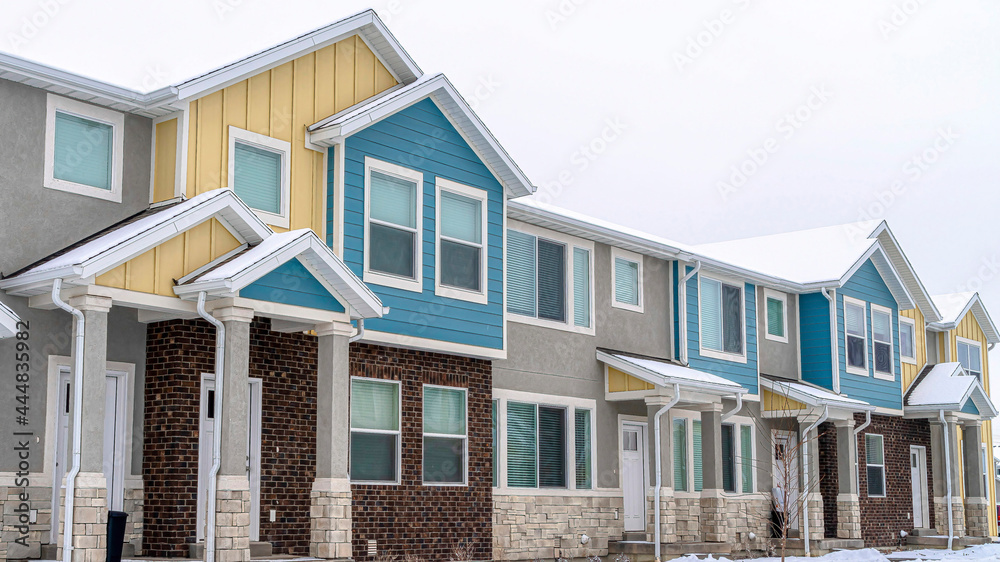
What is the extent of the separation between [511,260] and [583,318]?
2.05m

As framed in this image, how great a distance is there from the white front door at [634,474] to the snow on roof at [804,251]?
5.45m

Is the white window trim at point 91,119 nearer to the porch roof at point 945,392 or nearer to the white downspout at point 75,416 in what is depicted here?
the white downspout at point 75,416

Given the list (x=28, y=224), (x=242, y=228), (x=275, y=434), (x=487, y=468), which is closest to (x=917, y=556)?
(x=487, y=468)

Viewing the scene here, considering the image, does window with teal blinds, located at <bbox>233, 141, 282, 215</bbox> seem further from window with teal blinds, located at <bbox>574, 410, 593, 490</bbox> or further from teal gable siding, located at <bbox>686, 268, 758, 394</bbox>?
teal gable siding, located at <bbox>686, 268, 758, 394</bbox>

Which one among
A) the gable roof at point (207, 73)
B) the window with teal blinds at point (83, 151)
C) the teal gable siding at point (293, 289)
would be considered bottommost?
the teal gable siding at point (293, 289)

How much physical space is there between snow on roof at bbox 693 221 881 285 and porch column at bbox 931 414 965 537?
495cm

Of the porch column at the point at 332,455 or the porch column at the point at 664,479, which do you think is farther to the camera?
the porch column at the point at 664,479

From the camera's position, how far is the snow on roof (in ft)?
84.5

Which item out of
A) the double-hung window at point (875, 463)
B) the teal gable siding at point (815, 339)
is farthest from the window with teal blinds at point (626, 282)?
the double-hung window at point (875, 463)

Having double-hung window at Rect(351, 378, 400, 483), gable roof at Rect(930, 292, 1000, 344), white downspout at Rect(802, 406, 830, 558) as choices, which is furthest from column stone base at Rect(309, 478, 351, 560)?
gable roof at Rect(930, 292, 1000, 344)

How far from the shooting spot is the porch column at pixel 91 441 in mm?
10820

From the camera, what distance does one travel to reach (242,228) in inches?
493

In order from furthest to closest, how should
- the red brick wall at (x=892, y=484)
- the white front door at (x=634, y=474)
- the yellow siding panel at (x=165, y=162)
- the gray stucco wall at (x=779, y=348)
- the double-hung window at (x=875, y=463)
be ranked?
the double-hung window at (x=875, y=463), the red brick wall at (x=892, y=484), the gray stucco wall at (x=779, y=348), the white front door at (x=634, y=474), the yellow siding panel at (x=165, y=162)

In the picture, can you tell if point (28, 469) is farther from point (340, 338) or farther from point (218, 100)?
point (218, 100)
